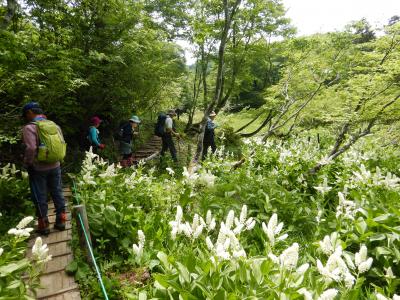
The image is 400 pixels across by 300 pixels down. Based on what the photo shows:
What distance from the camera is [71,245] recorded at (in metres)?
4.23

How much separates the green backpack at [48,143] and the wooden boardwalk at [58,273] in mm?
1203

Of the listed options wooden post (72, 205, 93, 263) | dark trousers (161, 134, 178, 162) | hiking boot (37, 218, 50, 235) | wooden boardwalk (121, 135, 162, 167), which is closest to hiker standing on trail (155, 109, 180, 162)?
dark trousers (161, 134, 178, 162)

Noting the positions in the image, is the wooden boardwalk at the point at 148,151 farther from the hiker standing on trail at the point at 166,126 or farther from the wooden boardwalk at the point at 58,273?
the wooden boardwalk at the point at 58,273

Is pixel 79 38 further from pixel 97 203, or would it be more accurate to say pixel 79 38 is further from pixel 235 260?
pixel 235 260

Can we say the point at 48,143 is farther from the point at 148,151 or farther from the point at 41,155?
the point at 148,151

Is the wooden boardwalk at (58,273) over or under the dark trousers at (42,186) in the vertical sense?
under

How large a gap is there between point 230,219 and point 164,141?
8.23 m

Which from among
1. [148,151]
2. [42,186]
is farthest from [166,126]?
[42,186]

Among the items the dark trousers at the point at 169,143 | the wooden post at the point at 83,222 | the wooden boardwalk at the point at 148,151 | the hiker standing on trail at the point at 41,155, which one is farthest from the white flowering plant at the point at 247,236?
the wooden boardwalk at the point at 148,151

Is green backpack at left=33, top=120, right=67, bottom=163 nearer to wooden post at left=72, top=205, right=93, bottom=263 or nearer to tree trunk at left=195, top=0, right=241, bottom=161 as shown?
wooden post at left=72, top=205, right=93, bottom=263

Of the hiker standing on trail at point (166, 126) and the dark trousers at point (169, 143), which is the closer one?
the hiker standing on trail at point (166, 126)

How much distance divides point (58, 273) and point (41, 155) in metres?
1.62

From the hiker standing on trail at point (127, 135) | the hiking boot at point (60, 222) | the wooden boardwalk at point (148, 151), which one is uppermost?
the hiker standing on trail at point (127, 135)

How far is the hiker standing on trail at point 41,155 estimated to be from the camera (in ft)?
13.2
